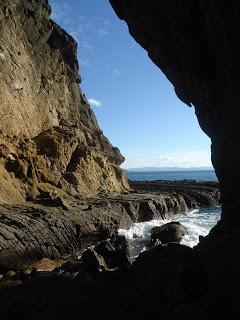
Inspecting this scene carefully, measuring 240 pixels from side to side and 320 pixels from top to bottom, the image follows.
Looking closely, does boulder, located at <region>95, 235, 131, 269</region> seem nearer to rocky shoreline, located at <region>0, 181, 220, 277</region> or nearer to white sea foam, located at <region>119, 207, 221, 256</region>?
rocky shoreline, located at <region>0, 181, 220, 277</region>

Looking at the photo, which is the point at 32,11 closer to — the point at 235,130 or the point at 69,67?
the point at 69,67

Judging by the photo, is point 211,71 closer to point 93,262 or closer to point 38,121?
point 93,262

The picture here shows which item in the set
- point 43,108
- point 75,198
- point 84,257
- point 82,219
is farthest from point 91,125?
point 84,257

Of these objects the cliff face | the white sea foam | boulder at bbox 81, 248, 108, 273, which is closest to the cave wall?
boulder at bbox 81, 248, 108, 273

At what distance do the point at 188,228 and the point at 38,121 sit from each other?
23158 millimetres

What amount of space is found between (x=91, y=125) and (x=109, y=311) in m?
63.1

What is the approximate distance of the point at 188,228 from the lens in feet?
129

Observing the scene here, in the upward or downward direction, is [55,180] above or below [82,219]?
above

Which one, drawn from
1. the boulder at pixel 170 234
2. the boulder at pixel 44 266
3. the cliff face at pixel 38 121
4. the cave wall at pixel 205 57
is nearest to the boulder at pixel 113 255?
the boulder at pixel 44 266

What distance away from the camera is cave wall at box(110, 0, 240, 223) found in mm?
11875

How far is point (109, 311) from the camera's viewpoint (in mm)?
10898

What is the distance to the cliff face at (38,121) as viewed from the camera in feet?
127

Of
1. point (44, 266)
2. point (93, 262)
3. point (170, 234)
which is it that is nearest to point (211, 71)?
point (93, 262)

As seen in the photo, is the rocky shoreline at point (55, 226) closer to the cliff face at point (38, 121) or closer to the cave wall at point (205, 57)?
the cliff face at point (38, 121)
